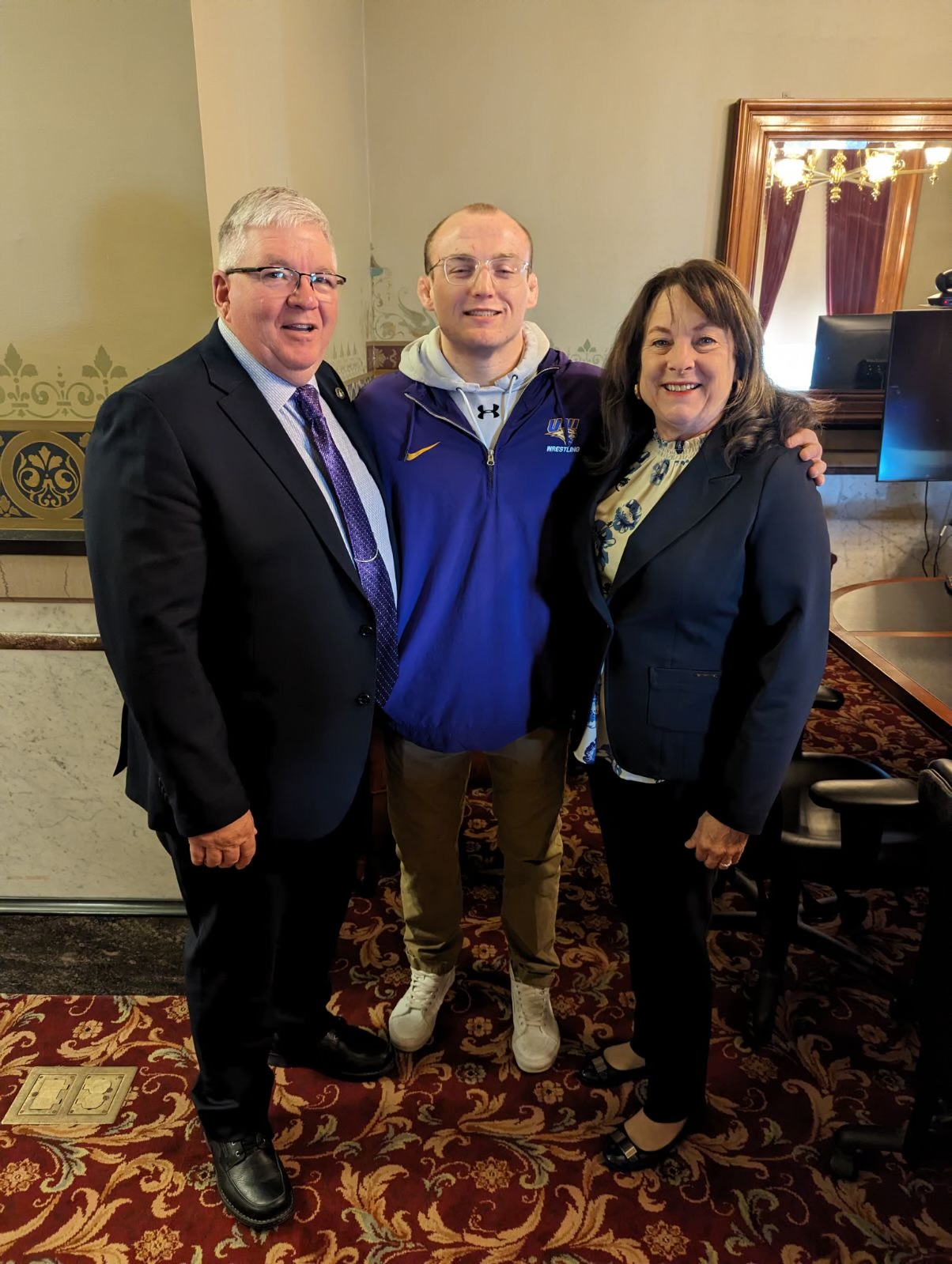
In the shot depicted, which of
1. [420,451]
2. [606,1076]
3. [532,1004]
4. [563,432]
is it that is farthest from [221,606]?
[606,1076]

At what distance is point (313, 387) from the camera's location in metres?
1.43

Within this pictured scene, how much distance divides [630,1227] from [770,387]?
4.88 ft

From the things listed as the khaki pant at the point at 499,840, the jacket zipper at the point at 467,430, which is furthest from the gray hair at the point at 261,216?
the khaki pant at the point at 499,840

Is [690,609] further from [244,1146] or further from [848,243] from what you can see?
[848,243]

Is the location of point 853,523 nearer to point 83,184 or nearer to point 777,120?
point 777,120

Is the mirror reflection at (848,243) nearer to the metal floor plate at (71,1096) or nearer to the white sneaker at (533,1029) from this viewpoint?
the white sneaker at (533,1029)

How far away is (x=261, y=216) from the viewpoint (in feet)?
4.12

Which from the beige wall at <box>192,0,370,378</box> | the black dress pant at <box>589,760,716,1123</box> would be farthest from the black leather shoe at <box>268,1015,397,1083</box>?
the beige wall at <box>192,0,370,378</box>

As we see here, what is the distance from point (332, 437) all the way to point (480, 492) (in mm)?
279

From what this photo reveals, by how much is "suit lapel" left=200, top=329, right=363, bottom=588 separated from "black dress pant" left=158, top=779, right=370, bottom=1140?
556 millimetres

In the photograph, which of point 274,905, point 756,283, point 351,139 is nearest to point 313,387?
point 274,905

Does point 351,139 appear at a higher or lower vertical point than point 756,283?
higher

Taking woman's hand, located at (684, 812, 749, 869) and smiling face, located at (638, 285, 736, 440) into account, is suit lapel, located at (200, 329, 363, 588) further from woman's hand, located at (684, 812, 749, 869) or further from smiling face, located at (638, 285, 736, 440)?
woman's hand, located at (684, 812, 749, 869)

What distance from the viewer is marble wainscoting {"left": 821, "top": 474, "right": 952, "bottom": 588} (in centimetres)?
425
